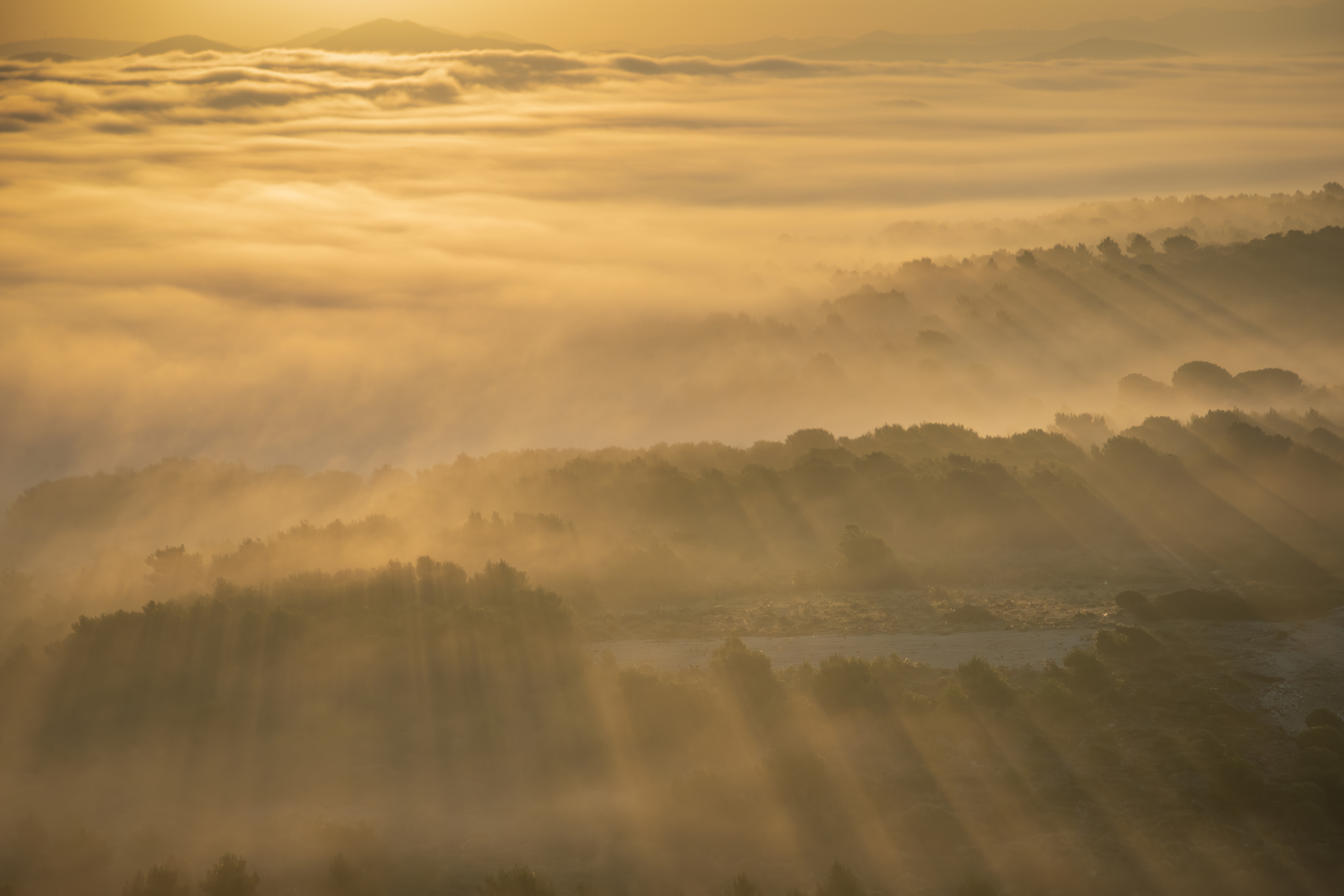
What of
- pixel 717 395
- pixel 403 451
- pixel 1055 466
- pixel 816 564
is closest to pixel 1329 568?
pixel 1055 466

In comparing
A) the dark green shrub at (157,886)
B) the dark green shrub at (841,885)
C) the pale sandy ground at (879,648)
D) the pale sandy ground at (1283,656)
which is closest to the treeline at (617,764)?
the pale sandy ground at (1283,656)

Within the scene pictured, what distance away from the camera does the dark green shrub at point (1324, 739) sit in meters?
13.6

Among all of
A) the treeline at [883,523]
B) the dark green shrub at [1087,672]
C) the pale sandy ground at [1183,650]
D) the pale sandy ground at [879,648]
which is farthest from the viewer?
the treeline at [883,523]

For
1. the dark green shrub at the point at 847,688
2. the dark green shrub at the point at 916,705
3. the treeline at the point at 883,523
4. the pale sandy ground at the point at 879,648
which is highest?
the dark green shrub at the point at 916,705

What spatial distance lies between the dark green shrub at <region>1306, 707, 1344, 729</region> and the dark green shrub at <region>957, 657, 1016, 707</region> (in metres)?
3.92

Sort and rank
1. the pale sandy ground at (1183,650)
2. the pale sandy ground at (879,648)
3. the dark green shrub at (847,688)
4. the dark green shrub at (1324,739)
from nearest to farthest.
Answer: the dark green shrub at (1324,739), the pale sandy ground at (1183,650), the dark green shrub at (847,688), the pale sandy ground at (879,648)

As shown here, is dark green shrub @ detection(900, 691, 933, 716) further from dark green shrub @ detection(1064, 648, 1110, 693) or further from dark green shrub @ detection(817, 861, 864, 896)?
dark green shrub @ detection(817, 861, 864, 896)

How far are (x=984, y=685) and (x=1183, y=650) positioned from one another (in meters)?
4.20

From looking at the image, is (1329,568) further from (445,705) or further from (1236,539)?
(445,705)

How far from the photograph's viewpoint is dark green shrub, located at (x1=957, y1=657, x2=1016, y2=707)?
15.7 m

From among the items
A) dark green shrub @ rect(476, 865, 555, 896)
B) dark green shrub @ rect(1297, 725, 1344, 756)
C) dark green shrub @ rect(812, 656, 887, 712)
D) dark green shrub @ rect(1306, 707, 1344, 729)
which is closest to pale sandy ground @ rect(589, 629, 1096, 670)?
dark green shrub @ rect(812, 656, 887, 712)

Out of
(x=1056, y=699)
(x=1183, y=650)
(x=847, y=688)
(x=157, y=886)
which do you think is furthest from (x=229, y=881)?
(x=1183, y=650)

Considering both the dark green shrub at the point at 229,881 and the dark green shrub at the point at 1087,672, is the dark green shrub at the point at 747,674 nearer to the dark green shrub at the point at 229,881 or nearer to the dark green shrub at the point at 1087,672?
the dark green shrub at the point at 1087,672

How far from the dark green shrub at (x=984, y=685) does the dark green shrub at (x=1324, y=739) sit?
3760 mm
